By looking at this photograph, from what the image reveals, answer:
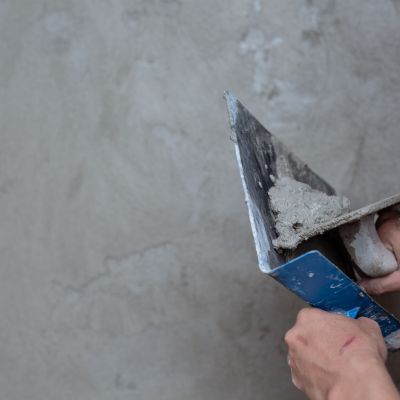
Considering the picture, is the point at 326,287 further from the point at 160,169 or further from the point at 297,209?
the point at 160,169

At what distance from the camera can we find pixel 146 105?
1405 mm

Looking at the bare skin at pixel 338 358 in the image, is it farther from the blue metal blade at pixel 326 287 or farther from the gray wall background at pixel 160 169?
the gray wall background at pixel 160 169

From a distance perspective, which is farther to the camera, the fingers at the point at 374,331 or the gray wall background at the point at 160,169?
the gray wall background at the point at 160,169

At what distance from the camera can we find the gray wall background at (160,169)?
51.1 inches

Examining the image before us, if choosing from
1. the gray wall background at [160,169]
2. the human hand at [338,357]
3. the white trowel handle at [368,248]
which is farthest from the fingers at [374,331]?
the gray wall background at [160,169]

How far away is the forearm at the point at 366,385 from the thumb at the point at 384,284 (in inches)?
9.8

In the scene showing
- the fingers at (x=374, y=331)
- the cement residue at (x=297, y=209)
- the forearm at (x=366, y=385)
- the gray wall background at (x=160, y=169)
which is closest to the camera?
the forearm at (x=366, y=385)

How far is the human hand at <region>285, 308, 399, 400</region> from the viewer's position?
70 centimetres

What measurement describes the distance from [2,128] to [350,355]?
3.49 feet

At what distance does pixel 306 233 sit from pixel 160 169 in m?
0.57

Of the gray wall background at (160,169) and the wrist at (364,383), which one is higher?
the gray wall background at (160,169)

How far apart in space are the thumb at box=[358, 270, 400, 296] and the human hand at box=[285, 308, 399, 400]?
124mm

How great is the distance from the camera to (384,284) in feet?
3.10

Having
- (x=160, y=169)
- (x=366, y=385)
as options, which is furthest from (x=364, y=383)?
(x=160, y=169)
